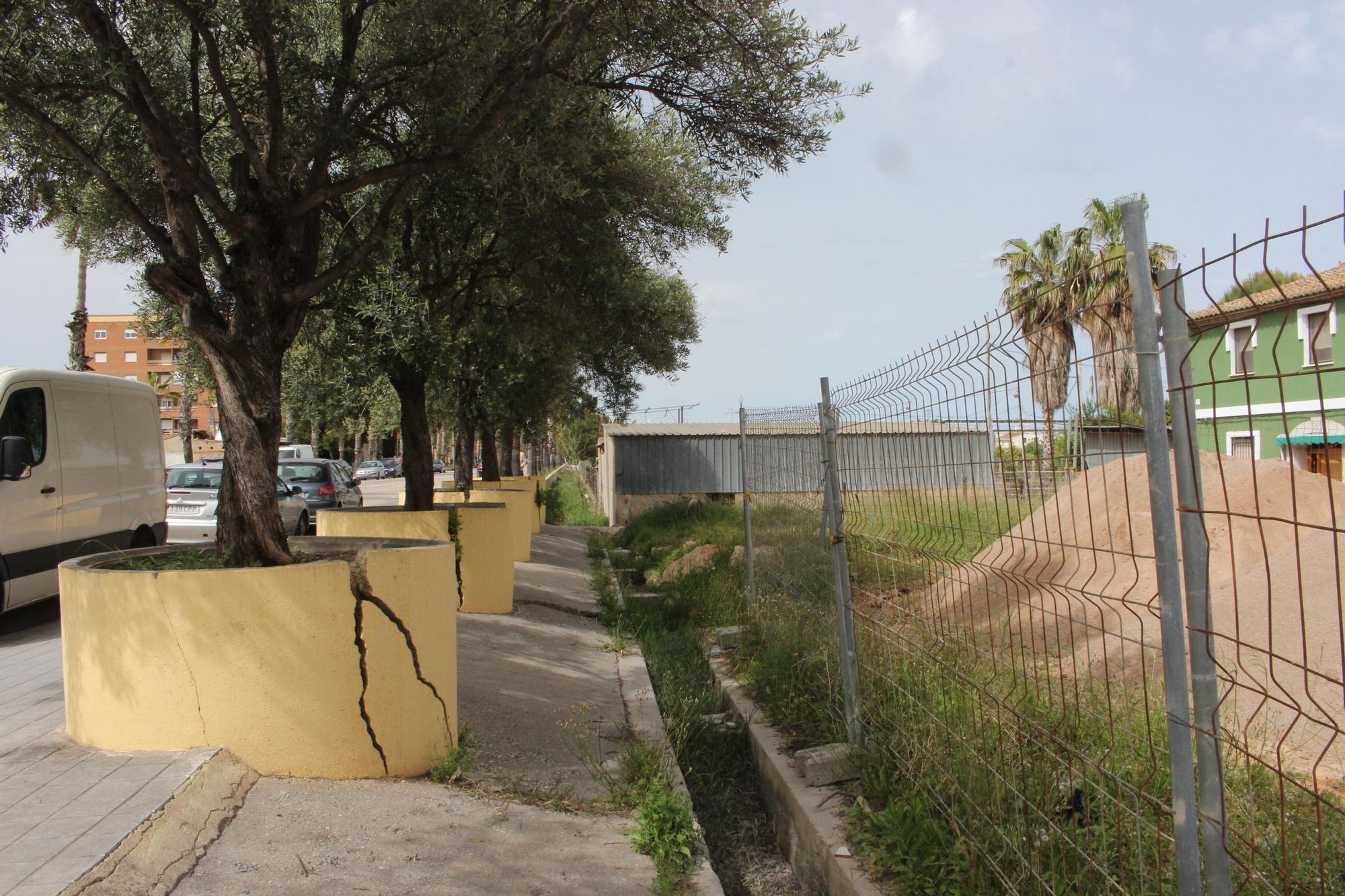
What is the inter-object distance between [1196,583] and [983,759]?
1.79 metres

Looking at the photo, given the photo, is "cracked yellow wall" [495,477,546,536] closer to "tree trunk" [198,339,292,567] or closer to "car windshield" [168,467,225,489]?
"car windshield" [168,467,225,489]

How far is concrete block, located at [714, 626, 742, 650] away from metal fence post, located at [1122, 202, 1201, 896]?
21.3 feet

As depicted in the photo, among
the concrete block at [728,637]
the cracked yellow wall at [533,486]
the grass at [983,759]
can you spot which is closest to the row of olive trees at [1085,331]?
the grass at [983,759]

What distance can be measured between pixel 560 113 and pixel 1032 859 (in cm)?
618

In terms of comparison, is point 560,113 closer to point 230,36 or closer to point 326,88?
point 326,88

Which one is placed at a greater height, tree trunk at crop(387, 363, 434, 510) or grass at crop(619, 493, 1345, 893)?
tree trunk at crop(387, 363, 434, 510)

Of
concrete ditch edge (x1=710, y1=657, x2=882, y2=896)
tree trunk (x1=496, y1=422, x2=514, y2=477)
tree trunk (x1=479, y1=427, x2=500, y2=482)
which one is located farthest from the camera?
tree trunk (x1=496, y1=422, x2=514, y2=477)

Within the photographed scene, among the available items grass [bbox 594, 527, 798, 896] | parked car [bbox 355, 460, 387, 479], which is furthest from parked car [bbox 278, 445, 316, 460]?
parked car [bbox 355, 460, 387, 479]

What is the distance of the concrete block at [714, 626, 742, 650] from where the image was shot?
915 cm

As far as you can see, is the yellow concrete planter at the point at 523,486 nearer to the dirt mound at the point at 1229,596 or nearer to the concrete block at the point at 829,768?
the dirt mound at the point at 1229,596

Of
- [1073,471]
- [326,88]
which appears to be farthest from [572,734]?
[326,88]

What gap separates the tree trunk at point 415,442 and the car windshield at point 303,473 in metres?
11.0

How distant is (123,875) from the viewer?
11.5 ft

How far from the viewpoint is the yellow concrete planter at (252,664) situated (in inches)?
181
